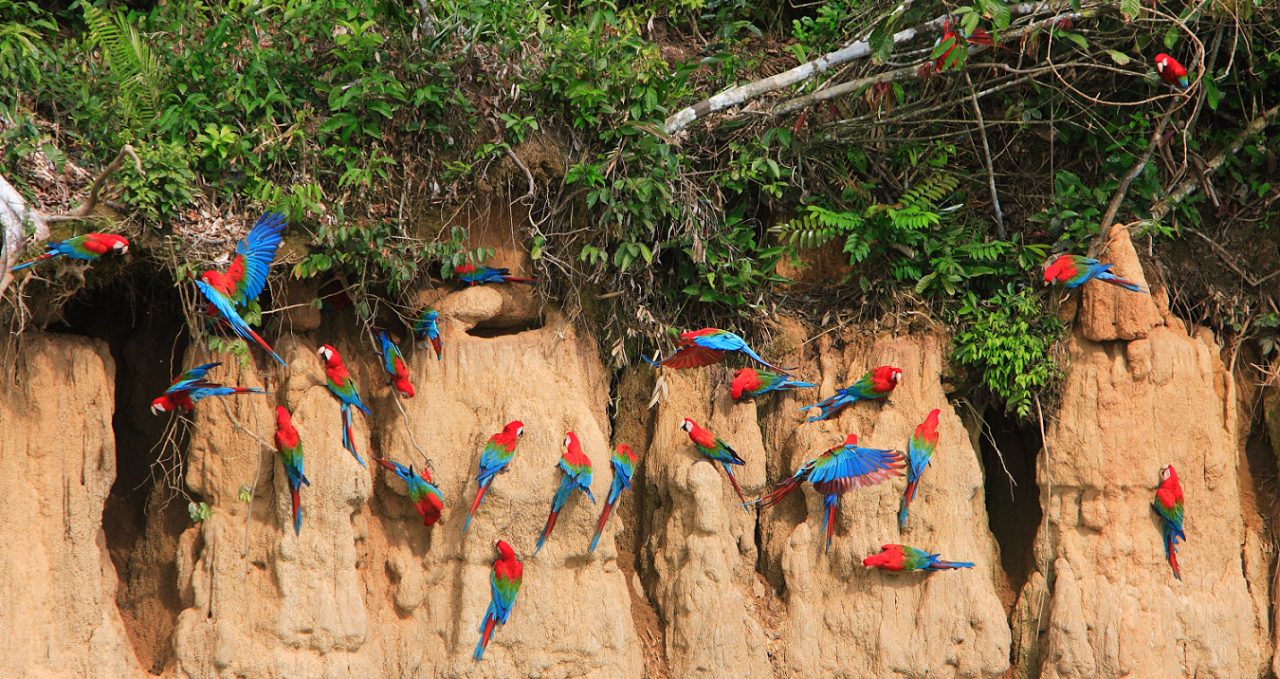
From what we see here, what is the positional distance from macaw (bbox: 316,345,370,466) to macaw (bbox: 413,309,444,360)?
0.36 metres

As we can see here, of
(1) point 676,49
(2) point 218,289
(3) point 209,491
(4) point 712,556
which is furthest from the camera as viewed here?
(1) point 676,49

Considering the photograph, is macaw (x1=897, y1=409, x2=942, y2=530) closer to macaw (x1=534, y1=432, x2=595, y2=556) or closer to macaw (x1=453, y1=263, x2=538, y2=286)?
macaw (x1=534, y1=432, x2=595, y2=556)

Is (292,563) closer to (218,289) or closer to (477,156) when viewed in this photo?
(218,289)

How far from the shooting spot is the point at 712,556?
18.2 feet

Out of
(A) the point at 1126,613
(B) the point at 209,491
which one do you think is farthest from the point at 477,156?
(A) the point at 1126,613

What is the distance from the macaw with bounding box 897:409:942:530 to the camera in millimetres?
5613

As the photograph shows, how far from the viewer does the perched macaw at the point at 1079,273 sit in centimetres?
567

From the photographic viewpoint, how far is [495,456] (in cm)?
527

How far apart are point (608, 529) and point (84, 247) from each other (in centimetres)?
Answer: 244

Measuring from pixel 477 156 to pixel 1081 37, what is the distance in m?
2.78

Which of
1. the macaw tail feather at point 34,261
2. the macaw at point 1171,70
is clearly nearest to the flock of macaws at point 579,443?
the macaw tail feather at point 34,261

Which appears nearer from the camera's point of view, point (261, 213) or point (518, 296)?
point (261, 213)

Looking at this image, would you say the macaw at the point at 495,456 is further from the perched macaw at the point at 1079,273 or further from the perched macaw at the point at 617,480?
the perched macaw at the point at 1079,273

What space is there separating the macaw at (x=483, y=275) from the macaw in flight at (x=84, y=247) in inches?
55.3
